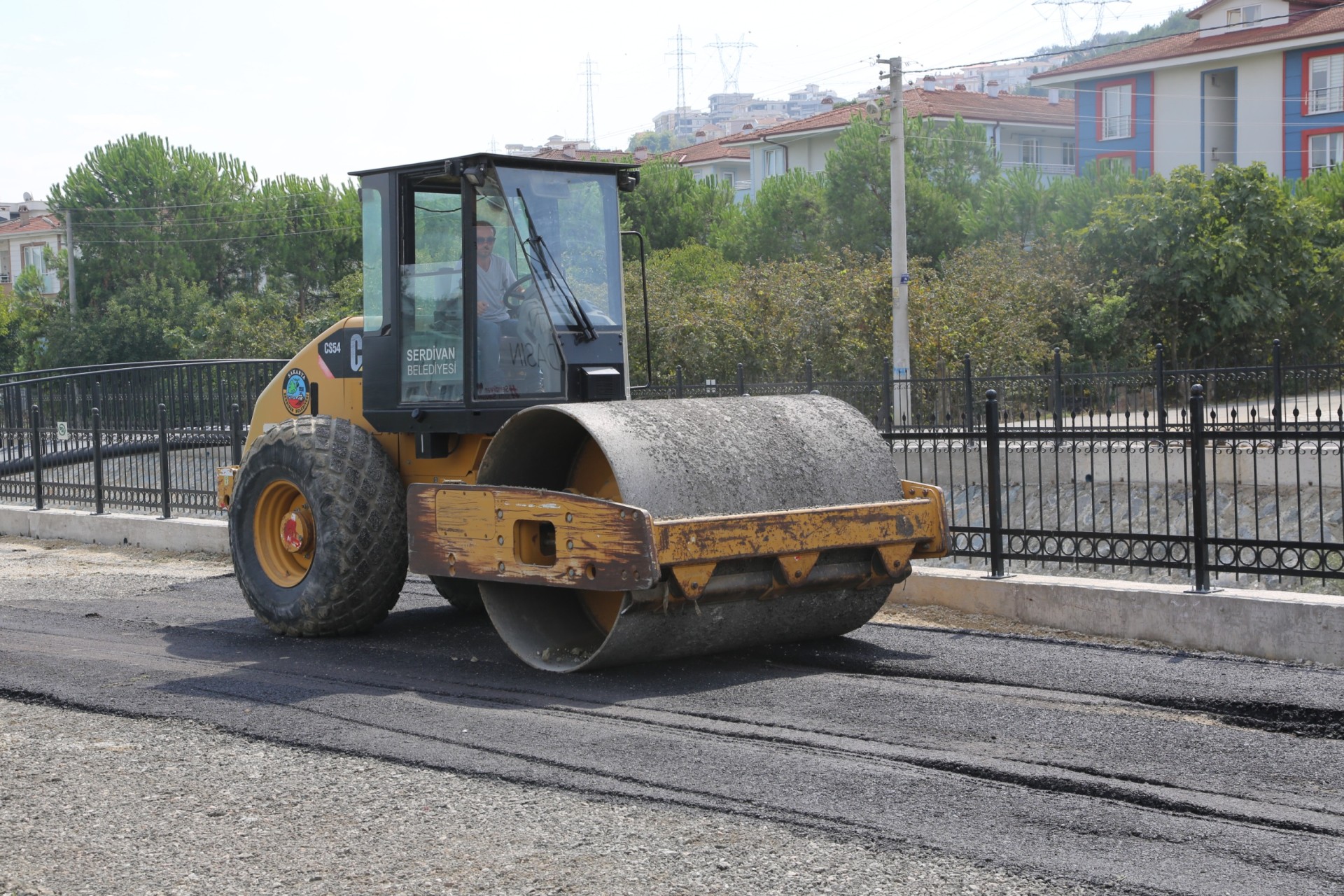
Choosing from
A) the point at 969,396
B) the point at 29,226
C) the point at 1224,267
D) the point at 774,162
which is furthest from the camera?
the point at 29,226

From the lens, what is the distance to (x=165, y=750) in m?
6.09

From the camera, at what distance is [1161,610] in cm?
820

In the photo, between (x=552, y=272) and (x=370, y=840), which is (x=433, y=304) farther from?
(x=370, y=840)

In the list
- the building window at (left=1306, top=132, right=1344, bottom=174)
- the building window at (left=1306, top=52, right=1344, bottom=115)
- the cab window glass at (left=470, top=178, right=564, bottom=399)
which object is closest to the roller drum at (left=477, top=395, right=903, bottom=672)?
the cab window glass at (left=470, top=178, right=564, bottom=399)

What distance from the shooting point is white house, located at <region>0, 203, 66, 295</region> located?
2953 inches

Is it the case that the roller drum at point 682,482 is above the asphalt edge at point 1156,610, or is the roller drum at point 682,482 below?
above

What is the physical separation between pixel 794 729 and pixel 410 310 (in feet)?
12.4

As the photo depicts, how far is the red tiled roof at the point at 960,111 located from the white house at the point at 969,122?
0.03 m

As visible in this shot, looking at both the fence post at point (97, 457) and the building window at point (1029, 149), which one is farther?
the building window at point (1029, 149)

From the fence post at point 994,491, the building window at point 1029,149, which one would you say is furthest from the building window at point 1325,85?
the fence post at point 994,491

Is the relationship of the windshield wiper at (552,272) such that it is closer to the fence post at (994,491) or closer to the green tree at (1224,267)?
the fence post at (994,491)

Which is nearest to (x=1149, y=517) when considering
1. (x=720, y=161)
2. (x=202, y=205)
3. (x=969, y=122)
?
(x=202, y=205)

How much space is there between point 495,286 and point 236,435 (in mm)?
6453

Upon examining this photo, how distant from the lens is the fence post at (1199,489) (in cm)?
817
